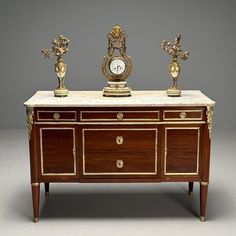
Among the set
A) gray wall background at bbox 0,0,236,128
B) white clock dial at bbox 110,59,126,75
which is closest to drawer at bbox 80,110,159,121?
white clock dial at bbox 110,59,126,75

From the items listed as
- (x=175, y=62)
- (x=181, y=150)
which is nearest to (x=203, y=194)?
(x=181, y=150)

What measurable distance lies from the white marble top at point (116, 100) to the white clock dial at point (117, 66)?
205 millimetres

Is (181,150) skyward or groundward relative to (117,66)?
groundward

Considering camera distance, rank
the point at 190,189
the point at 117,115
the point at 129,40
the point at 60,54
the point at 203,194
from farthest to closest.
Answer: the point at 129,40 < the point at 190,189 < the point at 60,54 < the point at 203,194 < the point at 117,115

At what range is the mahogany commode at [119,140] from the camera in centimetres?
338

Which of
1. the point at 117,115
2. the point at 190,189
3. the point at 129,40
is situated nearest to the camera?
the point at 117,115

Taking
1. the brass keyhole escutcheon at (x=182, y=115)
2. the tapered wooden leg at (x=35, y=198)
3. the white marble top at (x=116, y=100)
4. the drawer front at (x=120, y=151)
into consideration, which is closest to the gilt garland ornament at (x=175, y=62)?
the white marble top at (x=116, y=100)

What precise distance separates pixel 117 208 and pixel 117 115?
0.77 m

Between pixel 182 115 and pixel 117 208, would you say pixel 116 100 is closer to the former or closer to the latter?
pixel 182 115

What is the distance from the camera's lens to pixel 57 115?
11.1 ft

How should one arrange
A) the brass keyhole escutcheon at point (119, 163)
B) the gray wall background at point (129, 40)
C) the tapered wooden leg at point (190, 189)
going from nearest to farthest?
the brass keyhole escutcheon at point (119, 163)
the tapered wooden leg at point (190, 189)
the gray wall background at point (129, 40)

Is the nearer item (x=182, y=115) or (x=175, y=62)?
(x=182, y=115)

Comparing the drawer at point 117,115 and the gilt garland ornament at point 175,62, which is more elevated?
the gilt garland ornament at point 175,62

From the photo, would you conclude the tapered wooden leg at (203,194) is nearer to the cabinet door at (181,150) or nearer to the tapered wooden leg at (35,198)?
the cabinet door at (181,150)
